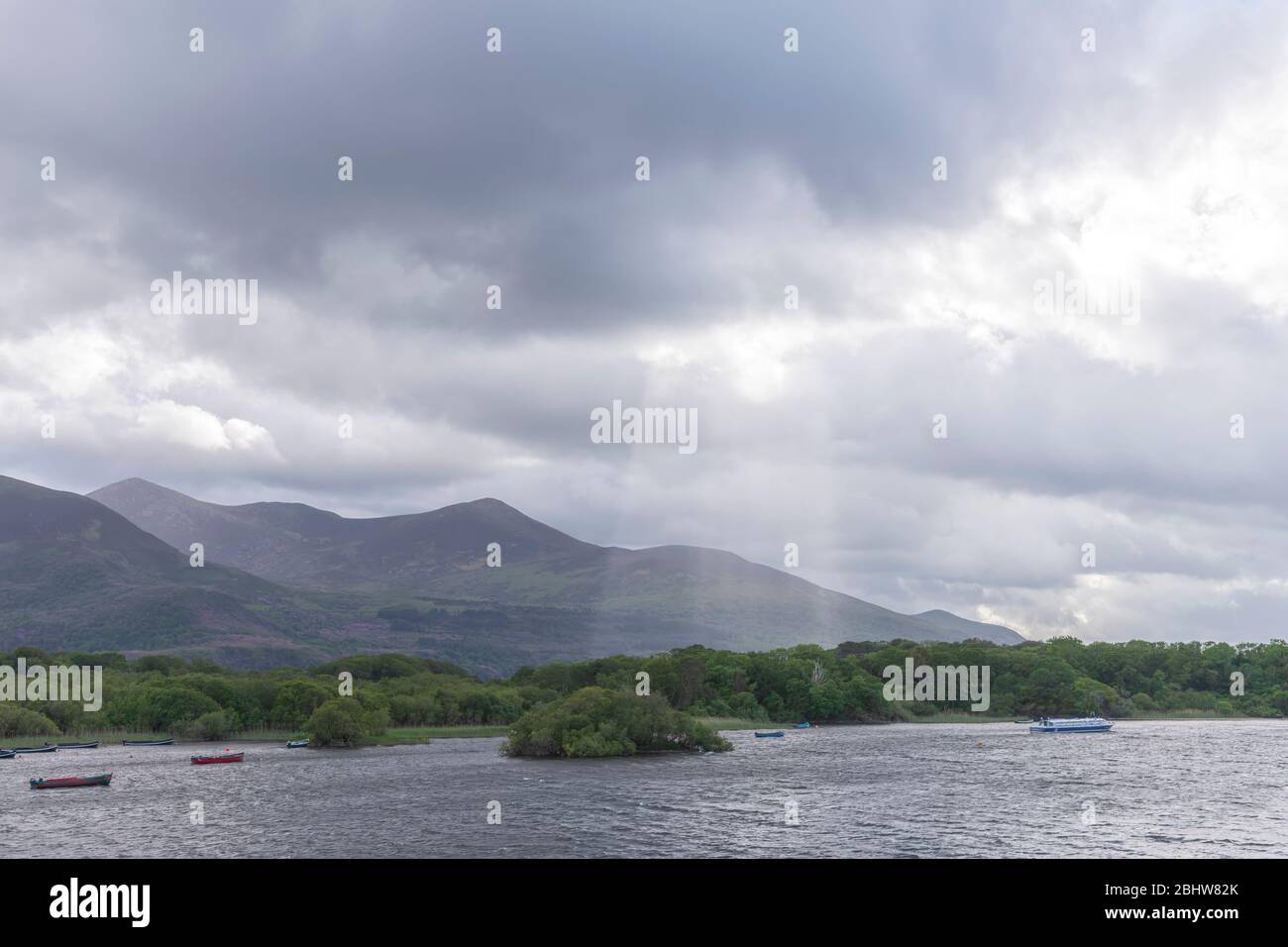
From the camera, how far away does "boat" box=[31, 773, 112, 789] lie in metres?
123

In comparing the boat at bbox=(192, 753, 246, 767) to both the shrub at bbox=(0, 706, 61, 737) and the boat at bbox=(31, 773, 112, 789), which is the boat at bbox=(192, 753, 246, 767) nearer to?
the boat at bbox=(31, 773, 112, 789)

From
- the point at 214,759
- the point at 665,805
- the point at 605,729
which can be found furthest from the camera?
the point at 605,729

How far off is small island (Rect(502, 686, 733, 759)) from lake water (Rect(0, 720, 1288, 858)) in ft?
18.1

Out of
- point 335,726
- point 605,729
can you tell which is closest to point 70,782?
point 335,726

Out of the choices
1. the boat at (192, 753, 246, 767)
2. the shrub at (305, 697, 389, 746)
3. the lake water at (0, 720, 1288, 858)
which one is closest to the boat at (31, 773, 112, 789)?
the lake water at (0, 720, 1288, 858)

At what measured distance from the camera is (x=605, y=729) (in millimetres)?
162250

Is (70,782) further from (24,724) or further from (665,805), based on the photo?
(24,724)

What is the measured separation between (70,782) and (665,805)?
78426mm

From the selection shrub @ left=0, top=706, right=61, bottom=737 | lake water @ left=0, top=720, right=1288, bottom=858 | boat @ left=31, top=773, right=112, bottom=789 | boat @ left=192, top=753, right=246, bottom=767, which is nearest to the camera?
lake water @ left=0, top=720, right=1288, bottom=858

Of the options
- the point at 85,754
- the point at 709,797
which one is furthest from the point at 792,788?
the point at 85,754
